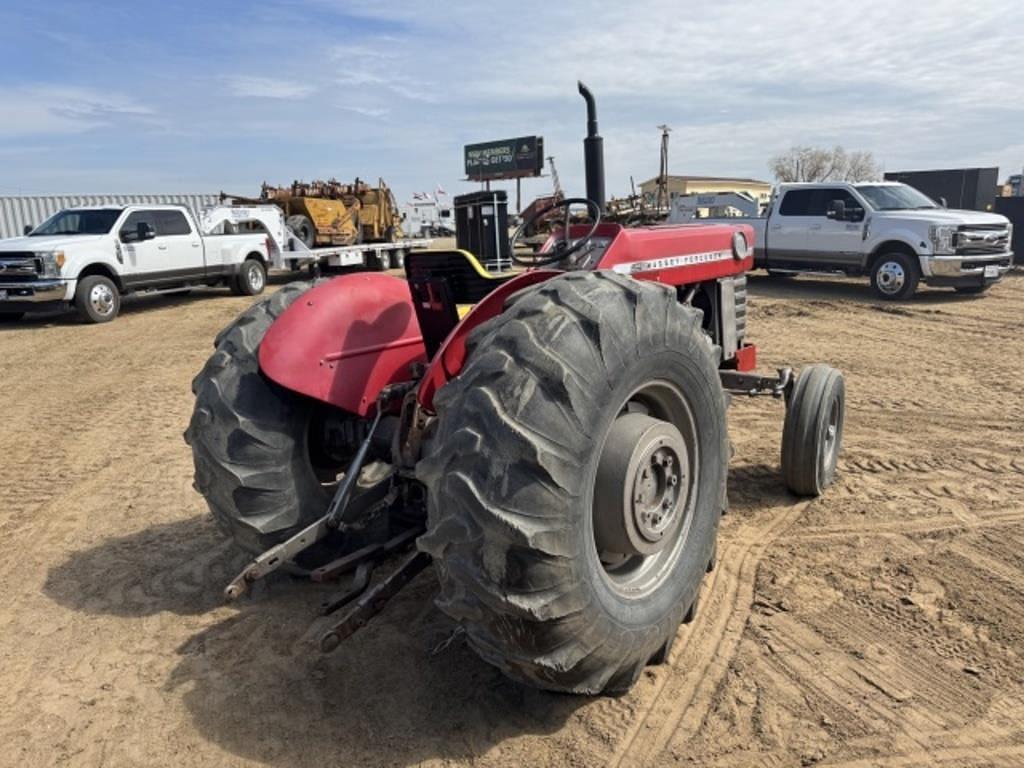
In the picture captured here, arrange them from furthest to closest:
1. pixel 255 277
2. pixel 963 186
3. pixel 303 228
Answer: pixel 963 186 < pixel 303 228 < pixel 255 277

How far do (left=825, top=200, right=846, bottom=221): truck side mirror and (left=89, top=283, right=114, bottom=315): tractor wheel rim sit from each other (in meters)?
12.6

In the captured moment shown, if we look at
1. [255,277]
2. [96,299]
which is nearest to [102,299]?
[96,299]

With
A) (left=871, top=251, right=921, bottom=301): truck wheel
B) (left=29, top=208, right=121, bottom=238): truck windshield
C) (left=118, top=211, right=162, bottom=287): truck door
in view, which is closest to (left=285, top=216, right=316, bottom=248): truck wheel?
(left=118, top=211, right=162, bottom=287): truck door

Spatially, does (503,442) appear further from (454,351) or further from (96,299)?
(96,299)

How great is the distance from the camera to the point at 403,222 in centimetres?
2444

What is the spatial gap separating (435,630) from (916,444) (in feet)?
13.4

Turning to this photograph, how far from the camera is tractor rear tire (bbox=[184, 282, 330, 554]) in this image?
324 cm

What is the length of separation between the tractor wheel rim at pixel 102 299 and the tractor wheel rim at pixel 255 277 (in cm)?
355

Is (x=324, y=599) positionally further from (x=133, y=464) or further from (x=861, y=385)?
(x=861, y=385)

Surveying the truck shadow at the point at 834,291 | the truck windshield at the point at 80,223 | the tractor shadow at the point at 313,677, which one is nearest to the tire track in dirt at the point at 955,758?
the tractor shadow at the point at 313,677

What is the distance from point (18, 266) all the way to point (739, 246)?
12.2 meters

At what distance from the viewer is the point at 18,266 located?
41.7 feet

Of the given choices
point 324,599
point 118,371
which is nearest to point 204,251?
point 118,371

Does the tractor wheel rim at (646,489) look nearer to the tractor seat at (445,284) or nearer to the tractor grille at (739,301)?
the tractor seat at (445,284)
